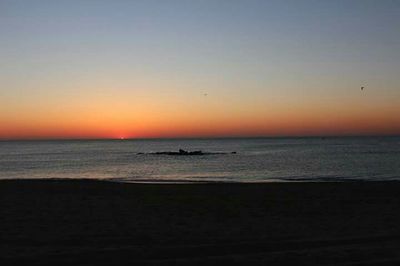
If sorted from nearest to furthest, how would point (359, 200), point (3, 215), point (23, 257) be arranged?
point (23, 257) → point (3, 215) → point (359, 200)

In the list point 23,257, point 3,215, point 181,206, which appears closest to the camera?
point 23,257

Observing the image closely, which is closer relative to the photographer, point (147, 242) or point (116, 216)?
point (147, 242)

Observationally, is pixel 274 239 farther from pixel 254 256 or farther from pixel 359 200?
pixel 359 200

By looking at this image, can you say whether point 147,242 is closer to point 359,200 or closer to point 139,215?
point 139,215

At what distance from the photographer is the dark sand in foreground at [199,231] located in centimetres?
793

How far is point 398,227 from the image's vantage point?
10938mm

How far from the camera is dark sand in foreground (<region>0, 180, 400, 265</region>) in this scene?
793 cm

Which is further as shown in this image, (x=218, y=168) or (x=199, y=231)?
(x=218, y=168)

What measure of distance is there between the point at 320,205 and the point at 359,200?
2.48 metres

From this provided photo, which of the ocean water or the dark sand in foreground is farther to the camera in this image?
the ocean water

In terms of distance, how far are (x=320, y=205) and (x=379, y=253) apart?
7694mm

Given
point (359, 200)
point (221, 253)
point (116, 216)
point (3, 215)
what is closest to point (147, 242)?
point (221, 253)

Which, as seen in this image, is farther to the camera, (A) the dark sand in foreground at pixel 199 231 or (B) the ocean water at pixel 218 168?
(B) the ocean water at pixel 218 168

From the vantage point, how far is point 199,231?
1058 centimetres
